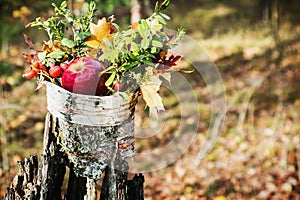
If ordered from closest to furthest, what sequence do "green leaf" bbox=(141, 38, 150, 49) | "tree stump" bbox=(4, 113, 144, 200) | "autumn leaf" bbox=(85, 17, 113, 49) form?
1. "green leaf" bbox=(141, 38, 150, 49)
2. "autumn leaf" bbox=(85, 17, 113, 49)
3. "tree stump" bbox=(4, 113, 144, 200)

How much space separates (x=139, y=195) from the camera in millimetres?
1942

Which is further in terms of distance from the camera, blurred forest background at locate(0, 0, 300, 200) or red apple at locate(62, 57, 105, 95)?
blurred forest background at locate(0, 0, 300, 200)

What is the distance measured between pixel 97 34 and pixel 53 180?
0.69m

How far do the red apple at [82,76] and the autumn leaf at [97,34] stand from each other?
0.26 ft

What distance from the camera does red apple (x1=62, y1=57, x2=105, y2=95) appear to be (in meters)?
1.49

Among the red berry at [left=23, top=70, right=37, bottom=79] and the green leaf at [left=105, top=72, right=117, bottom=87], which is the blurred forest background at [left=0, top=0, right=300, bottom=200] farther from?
the green leaf at [left=105, top=72, right=117, bottom=87]

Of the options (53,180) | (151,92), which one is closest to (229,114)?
(53,180)

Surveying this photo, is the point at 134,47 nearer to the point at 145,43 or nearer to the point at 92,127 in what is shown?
the point at 145,43

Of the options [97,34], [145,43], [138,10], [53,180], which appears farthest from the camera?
[138,10]

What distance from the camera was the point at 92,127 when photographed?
1596mm

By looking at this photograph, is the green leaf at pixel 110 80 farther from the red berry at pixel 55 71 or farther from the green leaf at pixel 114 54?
the red berry at pixel 55 71

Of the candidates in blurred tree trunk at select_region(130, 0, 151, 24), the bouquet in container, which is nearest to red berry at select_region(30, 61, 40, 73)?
the bouquet in container

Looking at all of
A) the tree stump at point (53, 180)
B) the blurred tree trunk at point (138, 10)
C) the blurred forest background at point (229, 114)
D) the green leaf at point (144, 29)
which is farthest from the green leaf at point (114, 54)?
the blurred tree trunk at point (138, 10)

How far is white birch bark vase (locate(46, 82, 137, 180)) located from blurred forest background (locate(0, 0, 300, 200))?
5.07ft
